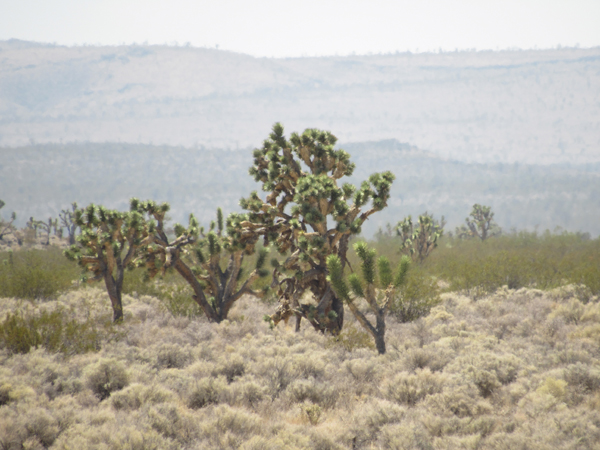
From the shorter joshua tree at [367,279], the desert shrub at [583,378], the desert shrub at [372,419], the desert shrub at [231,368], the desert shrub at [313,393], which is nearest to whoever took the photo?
the desert shrub at [372,419]

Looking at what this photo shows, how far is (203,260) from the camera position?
44.3 feet

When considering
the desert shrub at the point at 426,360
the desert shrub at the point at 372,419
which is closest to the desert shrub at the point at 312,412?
the desert shrub at the point at 372,419

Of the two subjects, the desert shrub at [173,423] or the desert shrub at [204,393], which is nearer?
the desert shrub at [173,423]

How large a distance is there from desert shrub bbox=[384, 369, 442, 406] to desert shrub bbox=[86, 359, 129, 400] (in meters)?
4.58

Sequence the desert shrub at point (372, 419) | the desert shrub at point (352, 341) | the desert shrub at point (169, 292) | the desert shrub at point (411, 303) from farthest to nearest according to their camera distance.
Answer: the desert shrub at point (169, 292)
the desert shrub at point (411, 303)
the desert shrub at point (352, 341)
the desert shrub at point (372, 419)

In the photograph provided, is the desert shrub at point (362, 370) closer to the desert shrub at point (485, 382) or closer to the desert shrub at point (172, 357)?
the desert shrub at point (485, 382)

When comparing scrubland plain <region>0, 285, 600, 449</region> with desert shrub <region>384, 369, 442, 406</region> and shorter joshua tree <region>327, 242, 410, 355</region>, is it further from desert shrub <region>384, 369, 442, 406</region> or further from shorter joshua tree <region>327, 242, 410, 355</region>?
shorter joshua tree <region>327, 242, 410, 355</region>

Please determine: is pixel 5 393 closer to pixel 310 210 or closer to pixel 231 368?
pixel 231 368

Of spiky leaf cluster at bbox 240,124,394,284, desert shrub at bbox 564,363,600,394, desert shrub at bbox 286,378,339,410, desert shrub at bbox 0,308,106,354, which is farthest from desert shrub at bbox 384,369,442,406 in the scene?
desert shrub at bbox 0,308,106,354

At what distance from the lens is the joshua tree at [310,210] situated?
33.8 feet

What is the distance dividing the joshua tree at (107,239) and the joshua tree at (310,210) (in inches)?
133

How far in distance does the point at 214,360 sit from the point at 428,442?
16.7ft

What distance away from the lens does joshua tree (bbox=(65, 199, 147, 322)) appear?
12102 mm

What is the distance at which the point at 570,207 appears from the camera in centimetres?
19688
